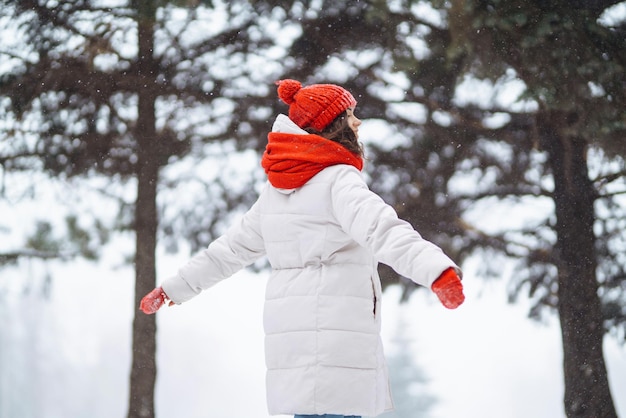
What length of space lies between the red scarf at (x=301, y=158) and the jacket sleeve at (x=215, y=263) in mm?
254

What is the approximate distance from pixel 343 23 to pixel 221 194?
1.22 m

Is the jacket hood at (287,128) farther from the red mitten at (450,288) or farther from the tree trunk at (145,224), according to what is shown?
the tree trunk at (145,224)

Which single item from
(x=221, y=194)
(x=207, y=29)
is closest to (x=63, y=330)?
(x=221, y=194)

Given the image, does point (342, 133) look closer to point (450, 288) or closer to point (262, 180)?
point (450, 288)

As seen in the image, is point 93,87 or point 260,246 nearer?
point 260,246

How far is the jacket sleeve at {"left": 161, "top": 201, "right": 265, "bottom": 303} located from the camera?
2.28m

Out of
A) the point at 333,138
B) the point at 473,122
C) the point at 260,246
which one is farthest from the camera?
the point at 473,122

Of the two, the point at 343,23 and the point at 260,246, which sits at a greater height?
the point at 343,23

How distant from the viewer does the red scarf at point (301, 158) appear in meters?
2.02

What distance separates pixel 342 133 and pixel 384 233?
42 centimetres

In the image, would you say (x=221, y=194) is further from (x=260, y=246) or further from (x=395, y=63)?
(x=260, y=246)

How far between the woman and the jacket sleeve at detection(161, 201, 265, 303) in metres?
0.15

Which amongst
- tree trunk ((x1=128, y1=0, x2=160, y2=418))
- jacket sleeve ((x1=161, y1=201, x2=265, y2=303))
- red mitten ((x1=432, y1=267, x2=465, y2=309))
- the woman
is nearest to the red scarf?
the woman

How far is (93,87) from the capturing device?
4.59 meters
